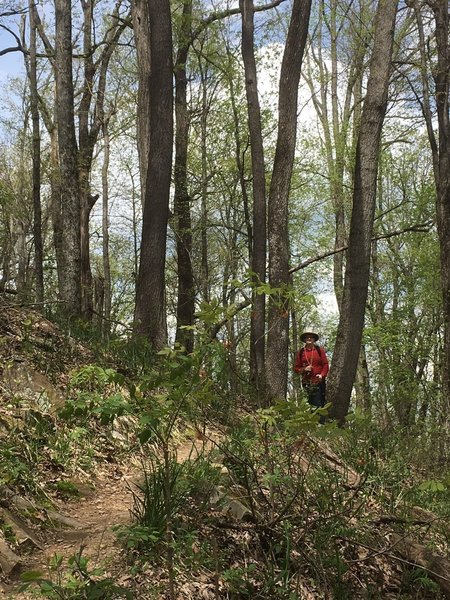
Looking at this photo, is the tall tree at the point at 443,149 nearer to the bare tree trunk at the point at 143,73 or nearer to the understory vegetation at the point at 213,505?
the understory vegetation at the point at 213,505

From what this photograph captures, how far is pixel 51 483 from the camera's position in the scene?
13.0ft

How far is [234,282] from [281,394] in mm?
5045

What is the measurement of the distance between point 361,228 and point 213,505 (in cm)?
508

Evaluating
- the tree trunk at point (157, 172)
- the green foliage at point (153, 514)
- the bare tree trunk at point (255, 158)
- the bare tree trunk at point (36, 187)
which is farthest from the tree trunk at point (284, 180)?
the bare tree trunk at point (36, 187)

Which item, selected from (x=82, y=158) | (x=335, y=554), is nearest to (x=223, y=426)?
(x=335, y=554)

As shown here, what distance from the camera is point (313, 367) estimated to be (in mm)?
7480

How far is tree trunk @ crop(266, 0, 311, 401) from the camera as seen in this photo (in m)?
7.66

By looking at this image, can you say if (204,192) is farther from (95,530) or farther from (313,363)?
(95,530)

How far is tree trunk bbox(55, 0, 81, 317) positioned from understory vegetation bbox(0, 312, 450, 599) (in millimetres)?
4372

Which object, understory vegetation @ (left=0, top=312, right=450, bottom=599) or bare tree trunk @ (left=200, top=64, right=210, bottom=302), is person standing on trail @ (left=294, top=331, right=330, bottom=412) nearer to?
understory vegetation @ (left=0, top=312, right=450, bottom=599)

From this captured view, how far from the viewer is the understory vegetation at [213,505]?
105 inches

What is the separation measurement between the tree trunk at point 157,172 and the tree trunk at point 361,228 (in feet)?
8.52

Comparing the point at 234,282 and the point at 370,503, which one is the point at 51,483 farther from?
the point at 370,503

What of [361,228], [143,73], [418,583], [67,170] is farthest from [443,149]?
[418,583]
